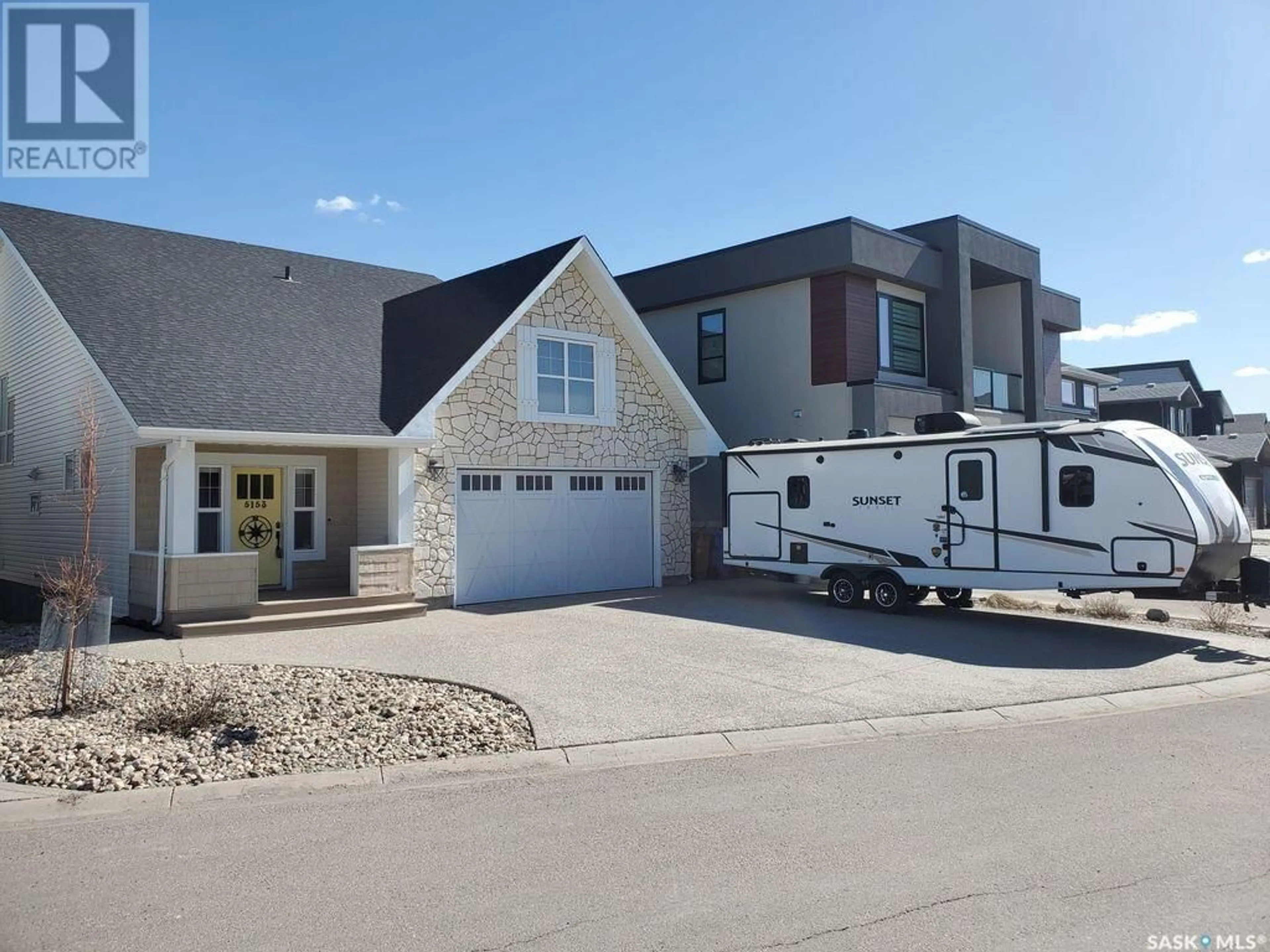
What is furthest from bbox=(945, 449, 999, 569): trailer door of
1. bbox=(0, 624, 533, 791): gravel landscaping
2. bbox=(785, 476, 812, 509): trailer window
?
bbox=(0, 624, 533, 791): gravel landscaping

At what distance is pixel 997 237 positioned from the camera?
23188mm

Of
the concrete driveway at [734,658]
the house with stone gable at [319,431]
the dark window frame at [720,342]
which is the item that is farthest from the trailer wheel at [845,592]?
the dark window frame at [720,342]

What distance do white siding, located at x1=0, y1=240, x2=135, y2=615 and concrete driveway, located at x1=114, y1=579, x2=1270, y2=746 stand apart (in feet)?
10.5

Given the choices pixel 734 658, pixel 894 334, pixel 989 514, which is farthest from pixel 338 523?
pixel 894 334

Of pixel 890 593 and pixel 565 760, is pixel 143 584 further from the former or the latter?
pixel 890 593

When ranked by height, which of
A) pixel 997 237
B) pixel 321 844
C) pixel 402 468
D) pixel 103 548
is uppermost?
pixel 997 237

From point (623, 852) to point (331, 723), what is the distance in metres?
3.65

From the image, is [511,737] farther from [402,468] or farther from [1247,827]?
[402,468]

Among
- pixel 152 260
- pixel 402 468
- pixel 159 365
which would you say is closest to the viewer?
pixel 159 365

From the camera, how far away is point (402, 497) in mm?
15000

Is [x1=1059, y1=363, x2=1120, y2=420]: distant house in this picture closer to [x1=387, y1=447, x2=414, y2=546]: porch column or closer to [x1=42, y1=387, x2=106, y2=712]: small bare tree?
[x1=387, y1=447, x2=414, y2=546]: porch column

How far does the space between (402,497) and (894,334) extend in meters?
12.0

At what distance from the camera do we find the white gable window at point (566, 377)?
16.6m

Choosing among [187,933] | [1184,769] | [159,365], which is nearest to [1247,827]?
[1184,769]
